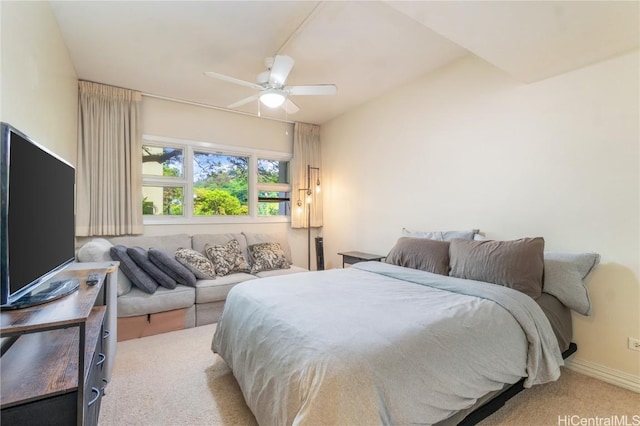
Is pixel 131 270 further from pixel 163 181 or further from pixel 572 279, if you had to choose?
pixel 572 279

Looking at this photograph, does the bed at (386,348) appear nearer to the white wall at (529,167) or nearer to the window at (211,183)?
the white wall at (529,167)

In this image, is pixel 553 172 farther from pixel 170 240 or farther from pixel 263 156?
pixel 170 240

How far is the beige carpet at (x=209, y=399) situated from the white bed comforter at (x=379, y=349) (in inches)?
9.6

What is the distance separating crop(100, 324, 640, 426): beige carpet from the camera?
1762 millimetres

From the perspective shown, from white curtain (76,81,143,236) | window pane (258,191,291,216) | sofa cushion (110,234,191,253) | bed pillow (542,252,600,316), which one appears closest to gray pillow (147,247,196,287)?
sofa cushion (110,234,191,253)

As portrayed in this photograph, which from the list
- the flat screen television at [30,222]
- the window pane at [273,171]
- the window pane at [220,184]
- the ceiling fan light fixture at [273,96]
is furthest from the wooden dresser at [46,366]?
the window pane at [273,171]

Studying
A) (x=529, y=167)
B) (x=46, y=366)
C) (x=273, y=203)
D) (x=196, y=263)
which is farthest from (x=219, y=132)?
(x=529, y=167)

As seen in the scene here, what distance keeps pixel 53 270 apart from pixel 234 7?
2082 millimetres

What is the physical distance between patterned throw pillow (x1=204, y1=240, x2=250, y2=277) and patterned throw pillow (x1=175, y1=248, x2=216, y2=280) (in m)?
0.14

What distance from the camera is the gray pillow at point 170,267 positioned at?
3.13 m

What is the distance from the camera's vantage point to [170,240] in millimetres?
3725

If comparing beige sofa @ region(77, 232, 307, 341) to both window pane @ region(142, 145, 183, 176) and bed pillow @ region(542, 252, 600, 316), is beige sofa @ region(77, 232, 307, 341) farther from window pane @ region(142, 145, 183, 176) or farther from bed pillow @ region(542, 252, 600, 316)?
bed pillow @ region(542, 252, 600, 316)

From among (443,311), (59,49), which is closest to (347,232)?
(443,311)

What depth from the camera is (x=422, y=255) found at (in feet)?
9.12
